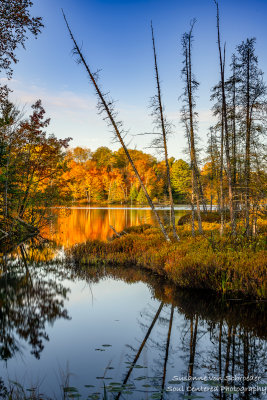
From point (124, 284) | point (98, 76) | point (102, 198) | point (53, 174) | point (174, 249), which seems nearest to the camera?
point (124, 284)

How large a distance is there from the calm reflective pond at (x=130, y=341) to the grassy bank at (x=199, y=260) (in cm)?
49

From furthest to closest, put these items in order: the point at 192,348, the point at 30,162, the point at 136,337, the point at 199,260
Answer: the point at 30,162, the point at 199,260, the point at 136,337, the point at 192,348

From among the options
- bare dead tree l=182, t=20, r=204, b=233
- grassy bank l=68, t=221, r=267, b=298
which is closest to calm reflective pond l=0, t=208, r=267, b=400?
grassy bank l=68, t=221, r=267, b=298

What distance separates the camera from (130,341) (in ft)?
19.1

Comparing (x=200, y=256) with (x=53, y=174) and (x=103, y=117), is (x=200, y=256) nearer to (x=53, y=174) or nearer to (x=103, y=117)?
(x=103, y=117)

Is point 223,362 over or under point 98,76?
under

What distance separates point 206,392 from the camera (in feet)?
13.0

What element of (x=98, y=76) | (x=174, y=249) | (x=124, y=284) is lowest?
(x=124, y=284)

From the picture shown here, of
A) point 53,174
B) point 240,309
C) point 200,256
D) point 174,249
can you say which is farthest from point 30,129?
point 240,309

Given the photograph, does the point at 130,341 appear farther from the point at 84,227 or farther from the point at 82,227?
the point at 82,227

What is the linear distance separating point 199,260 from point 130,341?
4133 millimetres

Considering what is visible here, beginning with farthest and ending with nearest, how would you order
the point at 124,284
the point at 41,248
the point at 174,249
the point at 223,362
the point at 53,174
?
the point at 53,174, the point at 41,248, the point at 174,249, the point at 124,284, the point at 223,362

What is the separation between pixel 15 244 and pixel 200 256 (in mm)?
12857

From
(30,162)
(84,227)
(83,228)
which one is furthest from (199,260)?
(84,227)
